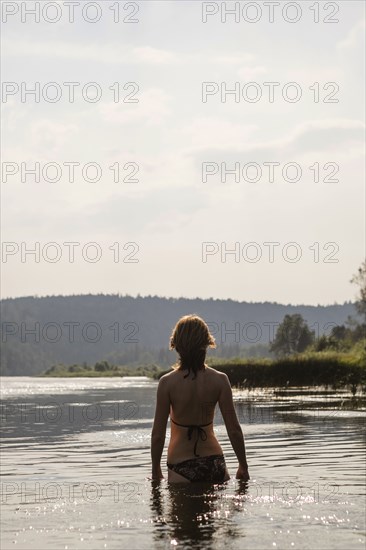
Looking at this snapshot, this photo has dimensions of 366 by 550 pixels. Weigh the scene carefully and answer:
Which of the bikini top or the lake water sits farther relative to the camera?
the bikini top

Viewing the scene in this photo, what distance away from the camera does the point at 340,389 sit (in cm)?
5800

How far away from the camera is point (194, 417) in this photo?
10805 mm

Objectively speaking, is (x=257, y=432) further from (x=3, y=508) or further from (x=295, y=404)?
(x=3, y=508)

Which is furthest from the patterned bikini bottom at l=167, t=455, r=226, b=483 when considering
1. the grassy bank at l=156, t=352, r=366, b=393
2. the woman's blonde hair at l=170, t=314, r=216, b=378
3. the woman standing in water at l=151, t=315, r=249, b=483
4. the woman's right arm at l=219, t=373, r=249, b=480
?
the grassy bank at l=156, t=352, r=366, b=393

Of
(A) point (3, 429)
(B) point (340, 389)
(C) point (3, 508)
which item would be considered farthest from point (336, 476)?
(B) point (340, 389)

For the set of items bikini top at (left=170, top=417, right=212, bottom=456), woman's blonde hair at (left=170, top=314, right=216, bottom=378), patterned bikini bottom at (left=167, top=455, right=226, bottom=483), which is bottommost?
patterned bikini bottom at (left=167, top=455, right=226, bottom=483)

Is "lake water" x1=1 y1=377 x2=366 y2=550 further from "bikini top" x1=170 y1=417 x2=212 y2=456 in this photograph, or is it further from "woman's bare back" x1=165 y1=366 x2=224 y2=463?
"bikini top" x1=170 y1=417 x2=212 y2=456

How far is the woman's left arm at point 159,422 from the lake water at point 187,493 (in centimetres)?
32

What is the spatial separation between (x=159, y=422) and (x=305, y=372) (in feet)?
163

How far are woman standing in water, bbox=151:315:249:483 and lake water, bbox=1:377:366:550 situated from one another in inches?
8.5

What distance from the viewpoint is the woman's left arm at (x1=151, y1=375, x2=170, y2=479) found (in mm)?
10727

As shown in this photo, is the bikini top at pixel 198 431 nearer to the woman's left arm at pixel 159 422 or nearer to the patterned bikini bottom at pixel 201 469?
the patterned bikini bottom at pixel 201 469

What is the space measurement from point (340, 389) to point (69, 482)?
40.1 m

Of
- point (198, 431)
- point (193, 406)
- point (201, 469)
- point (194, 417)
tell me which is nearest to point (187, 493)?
point (201, 469)
